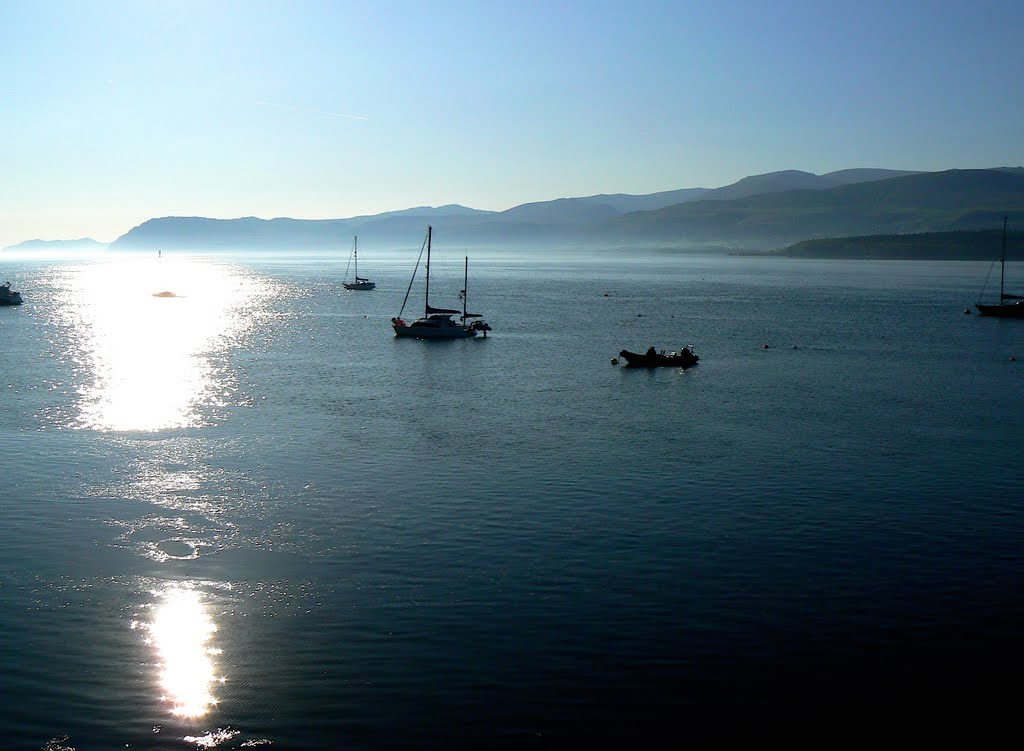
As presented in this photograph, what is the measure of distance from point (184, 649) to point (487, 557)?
9987 millimetres

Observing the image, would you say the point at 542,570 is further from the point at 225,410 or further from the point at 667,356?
the point at 667,356

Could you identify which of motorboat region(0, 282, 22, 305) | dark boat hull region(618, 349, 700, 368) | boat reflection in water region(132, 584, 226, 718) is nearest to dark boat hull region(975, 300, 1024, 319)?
dark boat hull region(618, 349, 700, 368)

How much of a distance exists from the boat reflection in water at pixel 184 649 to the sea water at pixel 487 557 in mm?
93

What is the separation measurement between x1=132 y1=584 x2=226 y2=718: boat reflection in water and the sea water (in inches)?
3.6

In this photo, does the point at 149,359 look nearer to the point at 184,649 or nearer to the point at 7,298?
the point at 184,649

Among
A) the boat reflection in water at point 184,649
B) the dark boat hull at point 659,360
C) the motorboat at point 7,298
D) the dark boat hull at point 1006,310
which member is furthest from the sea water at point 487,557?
the motorboat at point 7,298

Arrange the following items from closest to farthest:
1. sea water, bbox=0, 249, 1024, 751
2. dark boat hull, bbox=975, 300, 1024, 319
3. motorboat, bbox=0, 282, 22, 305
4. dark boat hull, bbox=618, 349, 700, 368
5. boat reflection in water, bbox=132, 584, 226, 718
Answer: boat reflection in water, bbox=132, 584, 226, 718 < sea water, bbox=0, 249, 1024, 751 < dark boat hull, bbox=618, 349, 700, 368 < dark boat hull, bbox=975, 300, 1024, 319 < motorboat, bbox=0, 282, 22, 305

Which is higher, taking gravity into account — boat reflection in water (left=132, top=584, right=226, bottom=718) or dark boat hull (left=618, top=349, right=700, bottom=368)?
dark boat hull (left=618, top=349, right=700, bottom=368)

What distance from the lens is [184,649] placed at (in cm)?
2284

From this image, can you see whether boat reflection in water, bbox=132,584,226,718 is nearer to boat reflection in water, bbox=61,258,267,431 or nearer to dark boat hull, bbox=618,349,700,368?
boat reflection in water, bbox=61,258,267,431

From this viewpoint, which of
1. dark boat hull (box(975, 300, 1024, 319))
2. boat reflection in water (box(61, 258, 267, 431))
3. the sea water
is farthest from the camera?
dark boat hull (box(975, 300, 1024, 319))

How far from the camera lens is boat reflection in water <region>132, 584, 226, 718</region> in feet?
67.5

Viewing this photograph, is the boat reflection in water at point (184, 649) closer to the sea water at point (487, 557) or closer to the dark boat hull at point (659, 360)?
the sea water at point (487, 557)

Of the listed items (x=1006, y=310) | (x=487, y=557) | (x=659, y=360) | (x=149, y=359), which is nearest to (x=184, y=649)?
(x=487, y=557)
